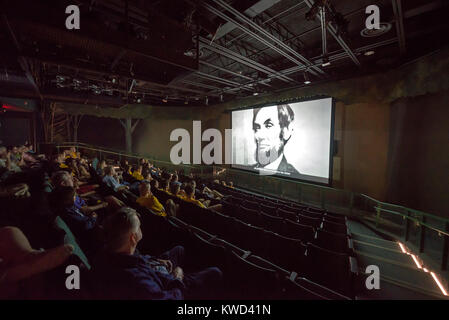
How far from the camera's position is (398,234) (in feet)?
13.6

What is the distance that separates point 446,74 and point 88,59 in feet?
24.4

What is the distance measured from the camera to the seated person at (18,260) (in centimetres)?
102

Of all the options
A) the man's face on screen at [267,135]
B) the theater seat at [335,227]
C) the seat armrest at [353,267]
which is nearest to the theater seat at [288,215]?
the theater seat at [335,227]

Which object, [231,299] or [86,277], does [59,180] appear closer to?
[86,277]

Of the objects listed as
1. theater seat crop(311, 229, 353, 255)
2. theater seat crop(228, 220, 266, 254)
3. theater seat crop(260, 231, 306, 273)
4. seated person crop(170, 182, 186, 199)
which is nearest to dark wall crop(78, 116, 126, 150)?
seated person crop(170, 182, 186, 199)

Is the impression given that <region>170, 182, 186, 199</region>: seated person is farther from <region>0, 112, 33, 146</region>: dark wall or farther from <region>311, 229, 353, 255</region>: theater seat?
<region>0, 112, 33, 146</region>: dark wall

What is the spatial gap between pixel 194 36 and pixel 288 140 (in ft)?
17.7

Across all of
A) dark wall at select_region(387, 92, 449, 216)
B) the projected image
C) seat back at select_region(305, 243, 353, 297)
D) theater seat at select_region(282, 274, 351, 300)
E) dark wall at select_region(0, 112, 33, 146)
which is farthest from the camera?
dark wall at select_region(0, 112, 33, 146)

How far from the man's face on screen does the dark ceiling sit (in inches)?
86.6

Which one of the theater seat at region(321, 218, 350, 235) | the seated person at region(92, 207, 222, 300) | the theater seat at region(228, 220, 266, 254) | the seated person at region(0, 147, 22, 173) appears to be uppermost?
the seated person at region(0, 147, 22, 173)

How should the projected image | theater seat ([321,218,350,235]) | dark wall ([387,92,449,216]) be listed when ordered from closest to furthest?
theater seat ([321,218,350,235]) → dark wall ([387,92,449,216]) → the projected image

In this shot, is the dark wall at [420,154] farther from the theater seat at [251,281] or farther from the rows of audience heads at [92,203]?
the theater seat at [251,281]

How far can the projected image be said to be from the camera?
6949 millimetres
